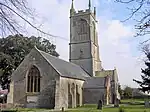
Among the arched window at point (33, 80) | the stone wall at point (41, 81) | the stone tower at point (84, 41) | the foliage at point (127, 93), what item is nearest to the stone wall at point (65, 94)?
the stone wall at point (41, 81)

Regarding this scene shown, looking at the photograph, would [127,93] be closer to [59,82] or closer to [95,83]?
[95,83]

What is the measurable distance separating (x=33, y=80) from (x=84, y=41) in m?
20.1

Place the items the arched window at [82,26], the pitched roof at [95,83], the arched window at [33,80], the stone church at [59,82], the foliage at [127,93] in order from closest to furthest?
the stone church at [59,82] → the arched window at [33,80] → the pitched roof at [95,83] → the arched window at [82,26] → the foliage at [127,93]

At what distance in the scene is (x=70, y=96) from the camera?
134ft

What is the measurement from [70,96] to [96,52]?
67.0 feet

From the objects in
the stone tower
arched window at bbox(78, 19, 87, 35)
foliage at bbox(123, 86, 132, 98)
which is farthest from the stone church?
foliage at bbox(123, 86, 132, 98)

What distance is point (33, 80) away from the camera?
3878 centimetres

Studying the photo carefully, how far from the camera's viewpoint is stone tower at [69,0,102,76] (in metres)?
54.5

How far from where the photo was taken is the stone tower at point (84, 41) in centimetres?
5450

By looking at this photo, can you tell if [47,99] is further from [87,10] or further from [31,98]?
[87,10]

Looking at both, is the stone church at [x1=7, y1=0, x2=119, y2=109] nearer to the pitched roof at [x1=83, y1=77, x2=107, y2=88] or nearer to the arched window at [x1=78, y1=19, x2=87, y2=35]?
the pitched roof at [x1=83, y1=77, x2=107, y2=88]

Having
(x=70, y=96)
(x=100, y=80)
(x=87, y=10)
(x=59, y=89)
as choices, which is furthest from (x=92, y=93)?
(x=87, y=10)

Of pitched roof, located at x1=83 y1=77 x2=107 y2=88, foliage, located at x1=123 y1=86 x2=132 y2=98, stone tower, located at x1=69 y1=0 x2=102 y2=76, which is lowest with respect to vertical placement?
foliage, located at x1=123 y1=86 x2=132 y2=98

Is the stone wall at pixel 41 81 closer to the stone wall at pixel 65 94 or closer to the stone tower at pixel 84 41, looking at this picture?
the stone wall at pixel 65 94
